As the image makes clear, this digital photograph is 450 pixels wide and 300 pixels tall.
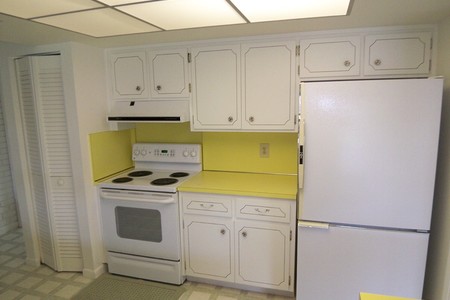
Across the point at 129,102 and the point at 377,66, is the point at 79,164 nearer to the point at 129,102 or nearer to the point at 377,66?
the point at 129,102

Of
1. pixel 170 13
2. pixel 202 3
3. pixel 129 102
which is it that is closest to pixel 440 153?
pixel 202 3

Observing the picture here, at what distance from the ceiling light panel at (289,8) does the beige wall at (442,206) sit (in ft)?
2.42

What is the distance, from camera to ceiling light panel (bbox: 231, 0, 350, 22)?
58.9 inches

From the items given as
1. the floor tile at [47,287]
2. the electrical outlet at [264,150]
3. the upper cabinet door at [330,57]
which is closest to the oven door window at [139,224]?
the floor tile at [47,287]

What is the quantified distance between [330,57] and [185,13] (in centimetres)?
112

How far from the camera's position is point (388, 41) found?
6.67 feet

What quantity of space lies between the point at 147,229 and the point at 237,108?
4.20 feet

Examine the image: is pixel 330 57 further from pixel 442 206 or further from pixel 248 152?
pixel 442 206

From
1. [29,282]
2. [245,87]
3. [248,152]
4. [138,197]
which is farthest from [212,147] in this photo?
[29,282]

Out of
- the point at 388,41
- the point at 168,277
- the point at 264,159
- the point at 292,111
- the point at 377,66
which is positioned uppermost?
the point at 388,41

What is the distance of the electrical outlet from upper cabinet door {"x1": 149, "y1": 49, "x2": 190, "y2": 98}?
2.68 feet

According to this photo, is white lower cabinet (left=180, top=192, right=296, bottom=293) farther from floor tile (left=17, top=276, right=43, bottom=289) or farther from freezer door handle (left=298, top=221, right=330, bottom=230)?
floor tile (left=17, top=276, right=43, bottom=289)

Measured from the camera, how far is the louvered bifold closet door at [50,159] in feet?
8.05

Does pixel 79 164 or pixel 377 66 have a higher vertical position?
pixel 377 66
